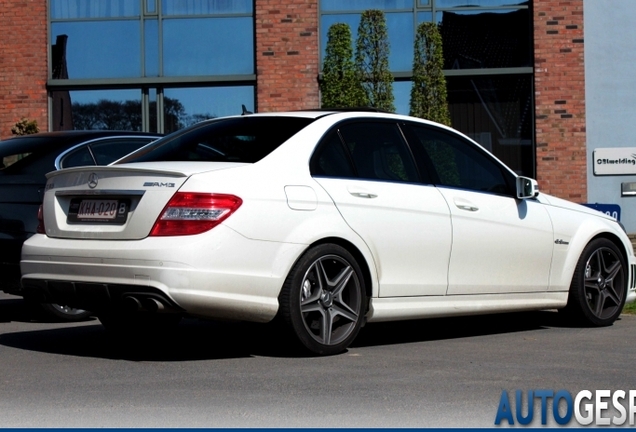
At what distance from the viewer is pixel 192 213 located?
245 inches

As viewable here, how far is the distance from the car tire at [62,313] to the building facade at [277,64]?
953 centimetres

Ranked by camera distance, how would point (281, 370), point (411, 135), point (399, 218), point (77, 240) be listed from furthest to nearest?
1. point (411, 135)
2. point (399, 218)
3. point (77, 240)
4. point (281, 370)

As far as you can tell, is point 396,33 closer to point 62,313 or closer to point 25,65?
point 25,65

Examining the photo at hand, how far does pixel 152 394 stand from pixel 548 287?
12.5 feet

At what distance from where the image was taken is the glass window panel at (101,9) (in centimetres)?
1859

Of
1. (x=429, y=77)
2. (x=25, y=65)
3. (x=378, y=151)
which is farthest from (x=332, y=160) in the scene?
(x=25, y=65)

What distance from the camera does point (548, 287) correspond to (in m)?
8.26

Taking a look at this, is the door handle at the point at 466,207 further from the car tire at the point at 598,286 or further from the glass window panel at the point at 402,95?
the glass window panel at the point at 402,95

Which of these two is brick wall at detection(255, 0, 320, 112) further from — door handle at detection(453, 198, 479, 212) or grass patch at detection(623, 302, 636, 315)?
door handle at detection(453, 198, 479, 212)

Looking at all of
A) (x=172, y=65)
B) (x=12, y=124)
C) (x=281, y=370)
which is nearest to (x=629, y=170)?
(x=172, y=65)

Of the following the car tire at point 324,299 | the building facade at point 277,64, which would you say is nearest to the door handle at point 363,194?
the car tire at point 324,299

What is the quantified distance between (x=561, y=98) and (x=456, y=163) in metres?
10.7

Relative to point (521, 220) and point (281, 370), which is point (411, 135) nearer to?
point (521, 220)

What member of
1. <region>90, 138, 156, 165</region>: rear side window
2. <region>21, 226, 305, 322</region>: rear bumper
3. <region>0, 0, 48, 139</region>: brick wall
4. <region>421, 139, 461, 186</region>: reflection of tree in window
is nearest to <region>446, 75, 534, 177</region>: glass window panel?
<region>0, 0, 48, 139</region>: brick wall
